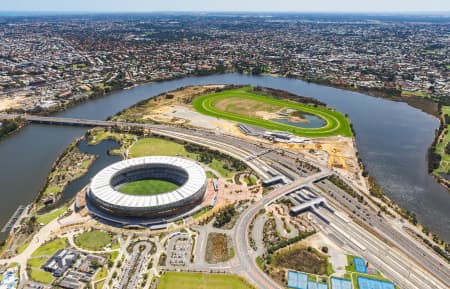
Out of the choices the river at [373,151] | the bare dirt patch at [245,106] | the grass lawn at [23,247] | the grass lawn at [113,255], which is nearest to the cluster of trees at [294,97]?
the river at [373,151]

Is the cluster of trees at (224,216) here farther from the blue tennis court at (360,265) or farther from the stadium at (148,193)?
the blue tennis court at (360,265)

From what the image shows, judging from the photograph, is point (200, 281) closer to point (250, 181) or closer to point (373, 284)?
point (373, 284)

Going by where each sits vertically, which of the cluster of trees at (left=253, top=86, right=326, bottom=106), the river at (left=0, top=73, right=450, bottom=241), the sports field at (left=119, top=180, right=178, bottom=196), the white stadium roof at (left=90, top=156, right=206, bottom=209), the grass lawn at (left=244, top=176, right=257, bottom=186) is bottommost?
the river at (left=0, top=73, right=450, bottom=241)

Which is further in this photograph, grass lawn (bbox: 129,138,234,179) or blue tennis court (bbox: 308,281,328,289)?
grass lawn (bbox: 129,138,234,179)

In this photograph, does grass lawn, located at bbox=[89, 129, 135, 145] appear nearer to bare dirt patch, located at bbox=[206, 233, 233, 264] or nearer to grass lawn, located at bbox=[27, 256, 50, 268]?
grass lawn, located at bbox=[27, 256, 50, 268]

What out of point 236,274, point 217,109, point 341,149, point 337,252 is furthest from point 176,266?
point 217,109

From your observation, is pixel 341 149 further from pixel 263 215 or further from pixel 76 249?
pixel 76 249

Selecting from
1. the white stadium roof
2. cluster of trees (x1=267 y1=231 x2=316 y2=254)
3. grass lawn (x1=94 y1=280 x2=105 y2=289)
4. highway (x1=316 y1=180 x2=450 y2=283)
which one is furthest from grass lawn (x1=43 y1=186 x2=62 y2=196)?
highway (x1=316 y1=180 x2=450 y2=283)
